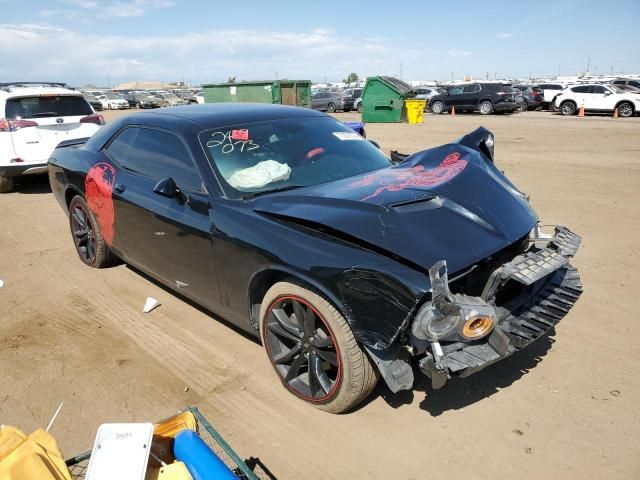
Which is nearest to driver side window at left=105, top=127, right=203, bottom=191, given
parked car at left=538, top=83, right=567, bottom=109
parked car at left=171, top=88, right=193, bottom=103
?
parked car at left=538, top=83, right=567, bottom=109

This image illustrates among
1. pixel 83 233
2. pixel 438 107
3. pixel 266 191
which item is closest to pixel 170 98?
pixel 438 107

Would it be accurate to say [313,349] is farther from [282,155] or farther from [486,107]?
[486,107]

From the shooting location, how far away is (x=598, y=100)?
74.5 feet

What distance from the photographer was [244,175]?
3258mm

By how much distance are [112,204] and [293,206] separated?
213 centimetres

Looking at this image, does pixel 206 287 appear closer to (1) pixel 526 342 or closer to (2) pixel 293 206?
(2) pixel 293 206

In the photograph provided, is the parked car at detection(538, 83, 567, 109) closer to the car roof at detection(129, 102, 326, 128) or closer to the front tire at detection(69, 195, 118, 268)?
the car roof at detection(129, 102, 326, 128)

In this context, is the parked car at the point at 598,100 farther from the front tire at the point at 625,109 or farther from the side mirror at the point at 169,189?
the side mirror at the point at 169,189

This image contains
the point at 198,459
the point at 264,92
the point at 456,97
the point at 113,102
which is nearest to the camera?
the point at 198,459

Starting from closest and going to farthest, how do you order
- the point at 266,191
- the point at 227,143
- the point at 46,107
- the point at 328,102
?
the point at 266,191, the point at 227,143, the point at 46,107, the point at 328,102

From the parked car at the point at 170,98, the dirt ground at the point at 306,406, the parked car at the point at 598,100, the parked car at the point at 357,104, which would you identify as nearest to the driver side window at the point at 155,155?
the dirt ground at the point at 306,406

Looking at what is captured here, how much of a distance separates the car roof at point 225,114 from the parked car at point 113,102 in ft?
137

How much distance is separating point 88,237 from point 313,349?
11.0 feet

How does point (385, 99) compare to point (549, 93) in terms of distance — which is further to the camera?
point (549, 93)
